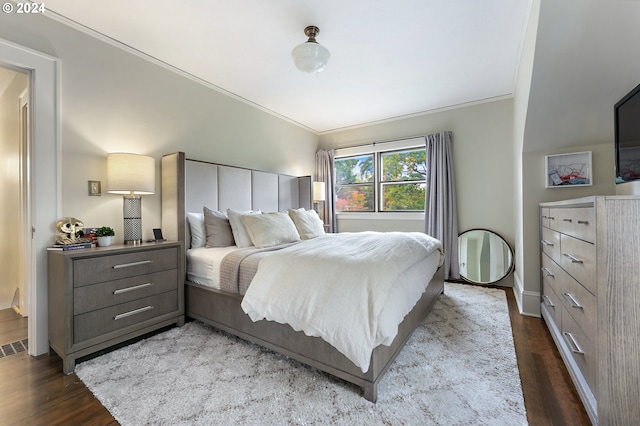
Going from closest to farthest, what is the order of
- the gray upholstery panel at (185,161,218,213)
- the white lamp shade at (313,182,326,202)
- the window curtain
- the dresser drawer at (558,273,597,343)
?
the dresser drawer at (558,273,597,343) < the gray upholstery panel at (185,161,218,213) < the white lamp shade at (313,182,326,202) < the window curtain

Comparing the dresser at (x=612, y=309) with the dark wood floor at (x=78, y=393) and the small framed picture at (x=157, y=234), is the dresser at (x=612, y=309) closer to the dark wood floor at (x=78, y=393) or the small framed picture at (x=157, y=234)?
the dark wood floor at (x=78, y=393)

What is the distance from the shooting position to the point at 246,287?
2037 millimetres

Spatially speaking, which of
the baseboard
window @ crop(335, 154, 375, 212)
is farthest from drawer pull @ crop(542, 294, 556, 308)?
window @ crop(335, 154, 375, 212)

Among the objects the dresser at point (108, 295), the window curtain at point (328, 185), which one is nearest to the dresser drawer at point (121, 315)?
the dresser at point (108, 295)

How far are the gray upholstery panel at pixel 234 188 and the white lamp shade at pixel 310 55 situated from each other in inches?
63.3

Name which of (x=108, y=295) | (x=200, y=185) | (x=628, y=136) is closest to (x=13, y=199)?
(x=200, y=185)

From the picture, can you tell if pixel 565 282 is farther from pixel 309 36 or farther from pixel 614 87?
pixel 309 36

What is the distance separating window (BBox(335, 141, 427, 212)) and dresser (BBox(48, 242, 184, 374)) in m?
3.24

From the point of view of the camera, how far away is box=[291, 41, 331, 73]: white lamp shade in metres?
2.12

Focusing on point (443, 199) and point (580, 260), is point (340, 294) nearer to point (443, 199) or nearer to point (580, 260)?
point (580, 260)

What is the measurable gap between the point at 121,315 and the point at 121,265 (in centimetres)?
38

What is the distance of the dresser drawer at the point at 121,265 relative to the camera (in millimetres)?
1854

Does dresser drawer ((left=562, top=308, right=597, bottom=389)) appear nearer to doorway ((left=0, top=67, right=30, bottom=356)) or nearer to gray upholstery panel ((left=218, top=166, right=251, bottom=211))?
gray upholstery panel ((left=218, top=166, right=251, bottom=211))

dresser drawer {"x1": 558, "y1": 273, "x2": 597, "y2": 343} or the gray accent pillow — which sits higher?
the gray accent pillow
